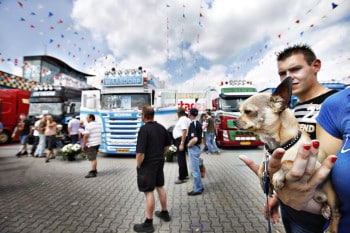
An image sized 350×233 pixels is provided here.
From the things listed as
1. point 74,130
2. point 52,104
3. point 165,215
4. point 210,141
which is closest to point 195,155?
point 165,215

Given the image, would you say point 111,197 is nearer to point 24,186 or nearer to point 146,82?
point 24,186

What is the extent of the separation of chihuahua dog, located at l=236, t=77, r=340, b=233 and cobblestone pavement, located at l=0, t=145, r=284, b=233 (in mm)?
2381

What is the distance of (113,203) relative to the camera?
13.2 feet

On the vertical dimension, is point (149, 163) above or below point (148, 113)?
below

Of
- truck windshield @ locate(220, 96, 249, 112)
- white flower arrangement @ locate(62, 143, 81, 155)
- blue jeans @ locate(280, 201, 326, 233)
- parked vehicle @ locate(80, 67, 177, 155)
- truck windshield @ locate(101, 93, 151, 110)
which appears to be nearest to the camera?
blue jeans @ locate(280, 201, 326, 233)

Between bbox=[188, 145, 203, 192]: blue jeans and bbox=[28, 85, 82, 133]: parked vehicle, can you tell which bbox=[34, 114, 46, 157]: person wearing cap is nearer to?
bbox=[28, 85, 82, 133]: parked vehicle

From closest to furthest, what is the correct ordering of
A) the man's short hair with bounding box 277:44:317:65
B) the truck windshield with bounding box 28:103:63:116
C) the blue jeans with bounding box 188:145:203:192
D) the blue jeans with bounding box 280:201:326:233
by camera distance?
the blue jeans with bounding box 280:201:326:233, the man's short hair with bounding box 277:44:317:65, the blue jeans with bounding box 188:145:203:192, the truck windshield with bounding box 28:103:63:116

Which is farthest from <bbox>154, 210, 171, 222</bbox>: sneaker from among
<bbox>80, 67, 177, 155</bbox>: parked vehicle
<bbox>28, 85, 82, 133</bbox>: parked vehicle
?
<bbox>28, 85, 82, 133</bbox>: parked vehicle

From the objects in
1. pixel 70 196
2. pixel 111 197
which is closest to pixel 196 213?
pixel 111 197

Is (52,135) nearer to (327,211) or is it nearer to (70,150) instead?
(70,150)

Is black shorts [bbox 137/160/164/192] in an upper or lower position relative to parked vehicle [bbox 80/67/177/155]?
lower

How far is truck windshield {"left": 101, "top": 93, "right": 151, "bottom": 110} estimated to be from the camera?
8.55 metres

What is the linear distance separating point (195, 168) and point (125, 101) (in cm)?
533

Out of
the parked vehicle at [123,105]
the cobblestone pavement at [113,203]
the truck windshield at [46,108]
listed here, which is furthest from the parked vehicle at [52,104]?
the cobblestone pavement at [113,203]
